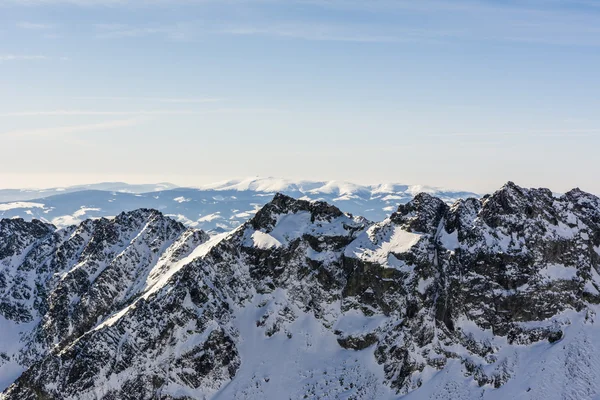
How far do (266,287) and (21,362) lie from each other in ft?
282

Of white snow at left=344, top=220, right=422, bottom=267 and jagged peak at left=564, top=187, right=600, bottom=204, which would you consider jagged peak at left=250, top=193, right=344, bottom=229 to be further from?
jagged peak at left=564, top=187, right=600, bottom=204

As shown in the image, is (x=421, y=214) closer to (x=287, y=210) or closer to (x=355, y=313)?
(x=355, y=313)

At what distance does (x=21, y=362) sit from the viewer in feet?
530

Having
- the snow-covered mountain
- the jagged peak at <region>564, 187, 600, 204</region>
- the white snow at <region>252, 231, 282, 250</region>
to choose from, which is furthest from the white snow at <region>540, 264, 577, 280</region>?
the white snow at <region>252, 231, 282, 250</region>

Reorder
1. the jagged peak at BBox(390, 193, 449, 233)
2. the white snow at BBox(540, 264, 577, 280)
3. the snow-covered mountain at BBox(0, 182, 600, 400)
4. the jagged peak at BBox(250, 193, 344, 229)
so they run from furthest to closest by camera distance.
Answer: the jagged peak at BBox(250, 193, 344, 229) → the jagged peak at BBox(390, 193, 449, 233) → the white snow at BBox(540, 264, 577, 280) → the snow-covered mountain at BBox(0, 182, 600, 400)

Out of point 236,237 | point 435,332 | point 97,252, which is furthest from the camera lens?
point 97,252

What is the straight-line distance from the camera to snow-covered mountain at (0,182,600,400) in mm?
119750

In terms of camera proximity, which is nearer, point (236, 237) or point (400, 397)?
point (400, 397)

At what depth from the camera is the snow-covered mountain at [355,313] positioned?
119750 millimetres

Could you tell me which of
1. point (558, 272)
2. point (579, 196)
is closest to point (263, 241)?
point (558, 272)

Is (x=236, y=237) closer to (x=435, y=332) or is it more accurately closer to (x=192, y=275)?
(x=192, y=275)

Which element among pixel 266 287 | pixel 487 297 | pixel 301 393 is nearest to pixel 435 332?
pixel 487 297

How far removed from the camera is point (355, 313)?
13675cm

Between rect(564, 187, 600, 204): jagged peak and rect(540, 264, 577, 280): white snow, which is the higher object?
rect(564, 187, 600, 204): jagged peak
